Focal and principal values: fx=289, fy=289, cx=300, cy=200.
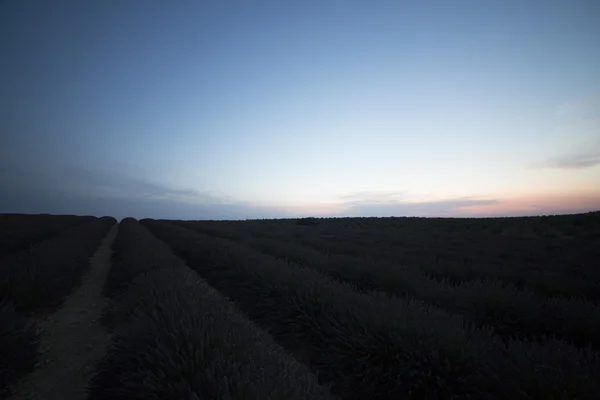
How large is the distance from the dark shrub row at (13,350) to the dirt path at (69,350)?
4.2 inches

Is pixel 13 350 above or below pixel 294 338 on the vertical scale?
above

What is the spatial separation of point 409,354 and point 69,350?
4643 millimetres

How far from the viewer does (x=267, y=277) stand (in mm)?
6238

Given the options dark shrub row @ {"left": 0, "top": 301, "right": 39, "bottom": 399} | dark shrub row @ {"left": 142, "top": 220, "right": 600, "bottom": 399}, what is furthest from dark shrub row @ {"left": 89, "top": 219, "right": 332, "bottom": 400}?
dark shrub row @ {"left": 0, "top": 301, "right": 39, "bottom": 399}

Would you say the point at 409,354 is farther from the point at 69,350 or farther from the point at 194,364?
the point at 69,350

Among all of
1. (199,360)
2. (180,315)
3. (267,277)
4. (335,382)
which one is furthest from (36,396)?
(267,277)

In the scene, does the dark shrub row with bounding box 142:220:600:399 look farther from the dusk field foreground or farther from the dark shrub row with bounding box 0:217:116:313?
the dark shrub row with bounding box 0:217:116:313

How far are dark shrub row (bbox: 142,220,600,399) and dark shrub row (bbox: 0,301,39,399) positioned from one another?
3.07m

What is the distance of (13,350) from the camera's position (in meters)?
3.34

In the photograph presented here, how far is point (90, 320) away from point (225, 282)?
114 inches

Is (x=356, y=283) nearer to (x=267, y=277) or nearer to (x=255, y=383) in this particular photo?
(x=267, y=277)

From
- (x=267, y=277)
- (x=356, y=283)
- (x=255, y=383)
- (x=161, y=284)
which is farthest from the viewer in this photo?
(x=356, y=283)

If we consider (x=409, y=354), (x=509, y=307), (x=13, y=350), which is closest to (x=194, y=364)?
(x=409, y=354)

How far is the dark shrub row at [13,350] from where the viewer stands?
3.08 m
